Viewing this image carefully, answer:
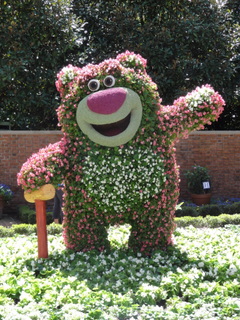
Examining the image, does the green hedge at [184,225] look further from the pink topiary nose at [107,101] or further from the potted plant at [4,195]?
the pink topiary nose at [107,101]

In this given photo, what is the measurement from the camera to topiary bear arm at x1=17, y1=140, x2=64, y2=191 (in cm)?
530

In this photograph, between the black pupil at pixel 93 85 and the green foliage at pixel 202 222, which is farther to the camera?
the green foliage at pixel 202 222

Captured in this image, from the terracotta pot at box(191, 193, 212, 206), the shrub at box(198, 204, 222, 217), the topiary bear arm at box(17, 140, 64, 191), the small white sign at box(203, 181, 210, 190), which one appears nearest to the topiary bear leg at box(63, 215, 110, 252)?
the topiary bear arm at box(17, 140, 64, 191)

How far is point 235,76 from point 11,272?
9.58 meters

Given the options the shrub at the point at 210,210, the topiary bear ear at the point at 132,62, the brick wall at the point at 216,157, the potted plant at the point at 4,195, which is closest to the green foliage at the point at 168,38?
the brick wall at the point at 216,157

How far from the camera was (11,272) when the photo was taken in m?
5.16

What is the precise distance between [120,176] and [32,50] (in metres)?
7.25

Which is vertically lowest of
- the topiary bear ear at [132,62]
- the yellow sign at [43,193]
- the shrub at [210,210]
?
the shrub at [210,210]

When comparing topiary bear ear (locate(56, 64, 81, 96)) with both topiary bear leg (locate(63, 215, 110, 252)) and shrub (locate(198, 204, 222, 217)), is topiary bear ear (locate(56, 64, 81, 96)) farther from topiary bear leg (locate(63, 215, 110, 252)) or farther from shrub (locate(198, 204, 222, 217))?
shrub (locate(198, 204, 222, 217))

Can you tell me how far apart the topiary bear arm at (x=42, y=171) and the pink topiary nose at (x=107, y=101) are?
690 mm

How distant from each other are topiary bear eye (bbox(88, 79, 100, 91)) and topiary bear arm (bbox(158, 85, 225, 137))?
79cm

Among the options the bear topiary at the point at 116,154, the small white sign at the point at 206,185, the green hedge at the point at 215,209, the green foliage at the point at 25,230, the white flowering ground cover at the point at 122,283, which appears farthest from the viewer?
the small white sign at the point at 206,185

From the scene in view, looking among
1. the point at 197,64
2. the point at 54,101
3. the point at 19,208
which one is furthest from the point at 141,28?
the point at 19,208

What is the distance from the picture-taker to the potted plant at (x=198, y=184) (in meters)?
10.8
